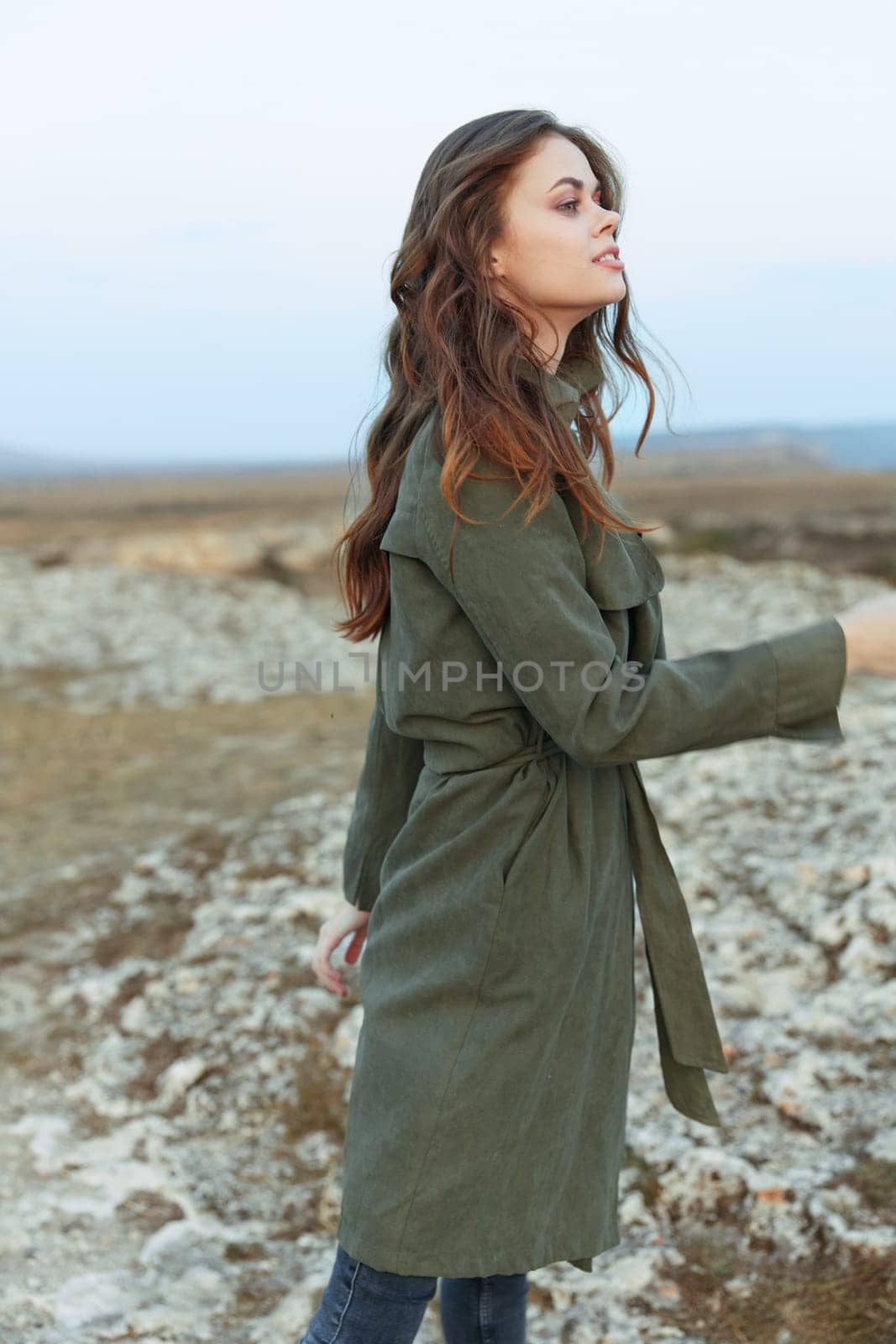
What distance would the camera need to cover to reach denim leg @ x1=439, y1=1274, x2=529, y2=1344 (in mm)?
2111

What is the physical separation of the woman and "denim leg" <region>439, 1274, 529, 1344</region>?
257 millimetres

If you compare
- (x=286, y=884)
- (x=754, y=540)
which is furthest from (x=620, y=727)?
(x=754, y=540)

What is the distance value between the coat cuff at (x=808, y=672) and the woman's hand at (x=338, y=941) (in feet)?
2.94

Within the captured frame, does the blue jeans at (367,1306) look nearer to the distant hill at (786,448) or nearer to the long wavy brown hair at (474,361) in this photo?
the long wavy brown hair at (474,361)

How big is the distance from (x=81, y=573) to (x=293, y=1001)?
32.2 ft

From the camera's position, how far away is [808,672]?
66.8 inches

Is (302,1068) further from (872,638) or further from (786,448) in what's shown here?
(786,448)

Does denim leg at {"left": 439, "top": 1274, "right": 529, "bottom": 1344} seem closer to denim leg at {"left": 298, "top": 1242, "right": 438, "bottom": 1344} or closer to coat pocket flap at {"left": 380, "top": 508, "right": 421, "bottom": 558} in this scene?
denim leg at {"left": 298, "top": 1242, "right": 438, "bottom": 1344}

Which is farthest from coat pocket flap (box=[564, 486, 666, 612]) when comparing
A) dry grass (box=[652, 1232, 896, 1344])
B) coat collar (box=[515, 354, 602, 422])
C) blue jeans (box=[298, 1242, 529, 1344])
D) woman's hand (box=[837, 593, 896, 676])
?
dry grass (box=[652, 1232, 896, 1344])

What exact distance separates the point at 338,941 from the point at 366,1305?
2.10 feet

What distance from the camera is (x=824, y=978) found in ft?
12.5

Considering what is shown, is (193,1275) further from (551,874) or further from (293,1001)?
(551,874)

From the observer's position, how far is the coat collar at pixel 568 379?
1.79 m

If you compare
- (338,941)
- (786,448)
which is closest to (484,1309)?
(338,941)
